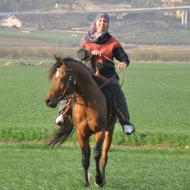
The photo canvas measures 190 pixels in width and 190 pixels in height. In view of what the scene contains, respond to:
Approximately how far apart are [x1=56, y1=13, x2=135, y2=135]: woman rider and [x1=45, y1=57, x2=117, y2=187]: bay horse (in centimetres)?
42

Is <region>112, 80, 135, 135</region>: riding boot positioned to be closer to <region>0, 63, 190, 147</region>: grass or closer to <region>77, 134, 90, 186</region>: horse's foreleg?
<region>77, 134, 90, 186</region>: horse's foreleg

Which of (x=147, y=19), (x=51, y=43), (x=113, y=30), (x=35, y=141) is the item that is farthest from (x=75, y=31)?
(x=35, y=141)

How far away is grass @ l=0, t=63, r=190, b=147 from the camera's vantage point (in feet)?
59.8

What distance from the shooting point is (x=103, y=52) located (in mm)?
11539

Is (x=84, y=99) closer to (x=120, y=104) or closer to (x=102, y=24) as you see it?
(x=120, y=104)

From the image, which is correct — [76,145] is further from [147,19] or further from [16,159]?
[147,19]

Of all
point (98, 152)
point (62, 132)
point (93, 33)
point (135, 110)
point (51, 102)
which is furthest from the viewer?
point (135, 110)

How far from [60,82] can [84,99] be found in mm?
685

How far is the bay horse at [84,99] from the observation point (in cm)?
1017

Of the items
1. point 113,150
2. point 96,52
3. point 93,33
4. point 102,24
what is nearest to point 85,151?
point 96,52

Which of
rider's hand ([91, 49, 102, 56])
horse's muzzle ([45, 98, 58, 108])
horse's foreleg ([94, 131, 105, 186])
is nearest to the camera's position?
horse's muzzle ([45, 98, 58, 108])

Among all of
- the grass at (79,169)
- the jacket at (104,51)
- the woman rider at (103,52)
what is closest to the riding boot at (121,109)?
the woman rider at (103,52)

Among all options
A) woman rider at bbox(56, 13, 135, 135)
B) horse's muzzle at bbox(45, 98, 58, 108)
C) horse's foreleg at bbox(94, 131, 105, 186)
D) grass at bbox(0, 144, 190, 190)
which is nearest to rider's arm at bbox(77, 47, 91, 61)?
woman rider at bbox(56, 13, 135, 135)

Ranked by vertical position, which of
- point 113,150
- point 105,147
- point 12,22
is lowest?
point 12,22
